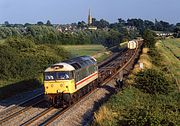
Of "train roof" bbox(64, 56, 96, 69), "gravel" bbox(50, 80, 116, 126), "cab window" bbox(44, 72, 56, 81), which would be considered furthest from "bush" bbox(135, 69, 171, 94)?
"cab window" bbox(44, 72, 56, 81)

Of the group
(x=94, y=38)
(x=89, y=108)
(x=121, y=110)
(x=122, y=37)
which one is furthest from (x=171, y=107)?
(x=94, y=38)

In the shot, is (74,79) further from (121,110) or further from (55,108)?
(121,110)

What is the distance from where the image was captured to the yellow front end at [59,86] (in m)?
26.5

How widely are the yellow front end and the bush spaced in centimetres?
705

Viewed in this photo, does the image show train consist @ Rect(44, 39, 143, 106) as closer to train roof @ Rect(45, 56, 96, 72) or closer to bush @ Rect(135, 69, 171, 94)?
train roof @ Rect(45, 56, 96, 72)

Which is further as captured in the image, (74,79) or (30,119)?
(74,79)

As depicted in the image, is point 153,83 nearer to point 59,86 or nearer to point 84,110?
point 84,110

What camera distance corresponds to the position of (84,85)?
30.4m

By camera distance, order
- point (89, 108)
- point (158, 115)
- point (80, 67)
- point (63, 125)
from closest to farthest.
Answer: point (158, 115)
point (63, 125)
point (89, 108)
point (80, 67)

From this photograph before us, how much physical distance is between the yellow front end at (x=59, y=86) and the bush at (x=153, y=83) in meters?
7.05

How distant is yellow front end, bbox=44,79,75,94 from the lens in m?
26.5

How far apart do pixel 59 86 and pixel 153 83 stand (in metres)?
8.07

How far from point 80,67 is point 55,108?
3809 mm

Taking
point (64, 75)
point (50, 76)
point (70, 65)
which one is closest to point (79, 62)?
point (70, 65)
